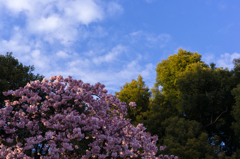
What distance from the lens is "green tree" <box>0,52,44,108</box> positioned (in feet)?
63.9

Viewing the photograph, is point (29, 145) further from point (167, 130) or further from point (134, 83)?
point (134, 83)

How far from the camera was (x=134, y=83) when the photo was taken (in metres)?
33.7

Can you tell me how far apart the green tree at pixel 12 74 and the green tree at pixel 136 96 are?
13.6 meters

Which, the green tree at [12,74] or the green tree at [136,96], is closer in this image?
the green tree at [12,74]

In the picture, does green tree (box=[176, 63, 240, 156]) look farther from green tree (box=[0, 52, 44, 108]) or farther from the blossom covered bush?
green tree (box=[0, 52, 44, 108])

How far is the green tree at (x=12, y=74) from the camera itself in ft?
63.9

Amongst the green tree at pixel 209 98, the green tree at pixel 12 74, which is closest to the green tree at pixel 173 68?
the green tree at pixel 209 98

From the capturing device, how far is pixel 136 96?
31219 mm

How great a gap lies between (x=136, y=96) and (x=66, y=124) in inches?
964

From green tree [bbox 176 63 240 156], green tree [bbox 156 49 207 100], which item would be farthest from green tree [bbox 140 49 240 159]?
green tree [bbox 156 49 207 100]

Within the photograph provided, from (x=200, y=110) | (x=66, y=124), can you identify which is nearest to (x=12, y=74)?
(x=66, y=124)

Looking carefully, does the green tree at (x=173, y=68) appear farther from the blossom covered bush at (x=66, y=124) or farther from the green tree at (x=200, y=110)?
the blossom covered bush at (x=66, y=124)

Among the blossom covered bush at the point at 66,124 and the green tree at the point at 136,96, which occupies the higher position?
the green tree at the point at 136,96

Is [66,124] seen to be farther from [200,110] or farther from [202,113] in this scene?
[202,113]
